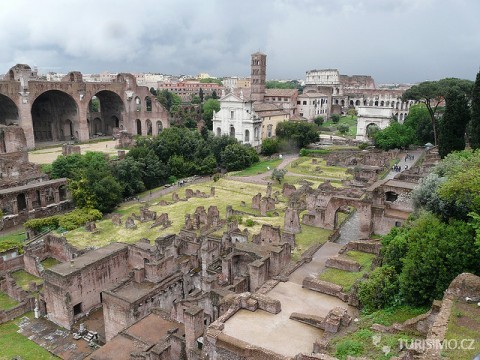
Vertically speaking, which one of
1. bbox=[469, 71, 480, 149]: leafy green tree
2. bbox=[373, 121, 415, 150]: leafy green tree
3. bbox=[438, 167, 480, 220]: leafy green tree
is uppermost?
bbox=[469, 71, 480, 149]: leafy green tree

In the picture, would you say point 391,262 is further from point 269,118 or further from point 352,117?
point 352,117

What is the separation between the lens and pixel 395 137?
58.8 metres

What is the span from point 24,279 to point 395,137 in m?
51.6

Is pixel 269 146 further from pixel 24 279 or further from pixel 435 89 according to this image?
pixel 24 279

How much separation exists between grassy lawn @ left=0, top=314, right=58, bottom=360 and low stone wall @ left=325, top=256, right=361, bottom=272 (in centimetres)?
1372

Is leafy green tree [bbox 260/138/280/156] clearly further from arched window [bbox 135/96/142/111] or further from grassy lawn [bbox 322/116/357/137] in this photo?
arched window [bbox 135/96/142/111]

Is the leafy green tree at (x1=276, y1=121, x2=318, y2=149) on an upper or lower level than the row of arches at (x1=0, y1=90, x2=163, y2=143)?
lower

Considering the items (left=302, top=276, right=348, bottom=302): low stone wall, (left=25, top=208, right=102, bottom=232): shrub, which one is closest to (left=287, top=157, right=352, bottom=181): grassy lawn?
(left=25, top=208, right=102, bottom=232): shrub

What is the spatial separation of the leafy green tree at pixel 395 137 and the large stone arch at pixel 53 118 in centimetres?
5052

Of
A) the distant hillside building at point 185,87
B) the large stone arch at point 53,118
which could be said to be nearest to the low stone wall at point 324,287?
the large stone arch at point 53,118

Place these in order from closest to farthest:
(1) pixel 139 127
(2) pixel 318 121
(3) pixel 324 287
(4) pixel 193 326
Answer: (4) pixel 193 326 → (3) pixel 324 287 → (1) pixel 139 127 → (2) pixel 318 121

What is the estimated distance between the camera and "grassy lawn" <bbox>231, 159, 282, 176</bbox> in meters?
51.9

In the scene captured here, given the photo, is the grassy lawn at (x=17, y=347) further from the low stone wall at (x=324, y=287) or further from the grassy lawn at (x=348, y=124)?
the grassy lawn at (x=348, y=124)

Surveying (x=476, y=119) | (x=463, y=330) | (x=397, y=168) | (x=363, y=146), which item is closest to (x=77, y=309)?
(x=463, y=330)
